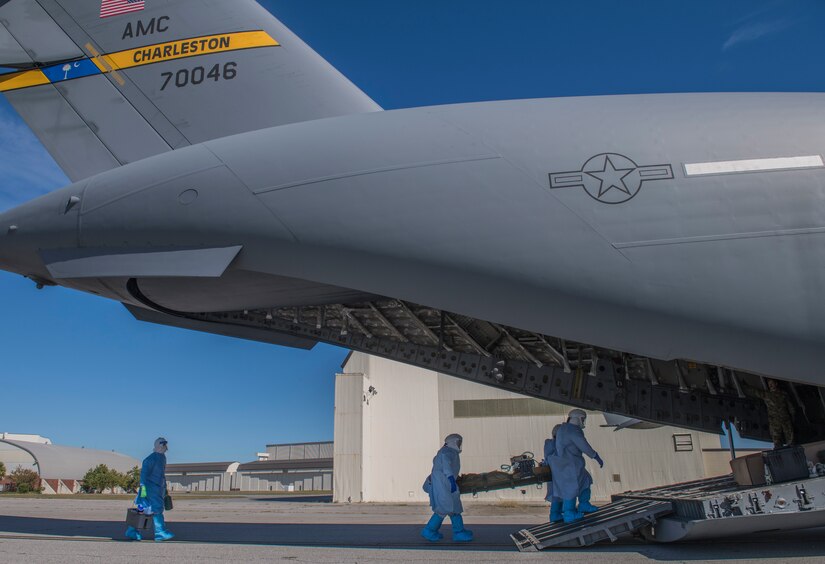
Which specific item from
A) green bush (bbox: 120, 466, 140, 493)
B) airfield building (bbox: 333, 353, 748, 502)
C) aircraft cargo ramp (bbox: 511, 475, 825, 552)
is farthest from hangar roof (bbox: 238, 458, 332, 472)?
aircraft cargo ramp (bbox: 511, 475, 825, 552)

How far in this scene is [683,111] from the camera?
5.59 meters

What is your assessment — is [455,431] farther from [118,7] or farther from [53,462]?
[53,462]

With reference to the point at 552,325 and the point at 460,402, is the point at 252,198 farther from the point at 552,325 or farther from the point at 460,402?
the point at 460,402

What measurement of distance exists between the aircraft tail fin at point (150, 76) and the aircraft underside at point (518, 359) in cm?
224

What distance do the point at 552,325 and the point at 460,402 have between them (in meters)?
16.4

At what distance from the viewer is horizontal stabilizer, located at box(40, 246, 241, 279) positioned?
5512 millimetres

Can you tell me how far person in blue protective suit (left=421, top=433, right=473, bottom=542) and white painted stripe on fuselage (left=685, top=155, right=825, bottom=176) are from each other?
3982 mm

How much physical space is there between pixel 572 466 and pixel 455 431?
14329 mm

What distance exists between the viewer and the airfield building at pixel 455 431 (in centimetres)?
2005

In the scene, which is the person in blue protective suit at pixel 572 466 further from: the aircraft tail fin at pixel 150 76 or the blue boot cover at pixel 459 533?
the aircraft tail fin at pixel 150 76

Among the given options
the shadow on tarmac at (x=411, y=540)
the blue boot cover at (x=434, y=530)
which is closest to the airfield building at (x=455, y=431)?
the shadow on tarmac at (x=411, y=540)

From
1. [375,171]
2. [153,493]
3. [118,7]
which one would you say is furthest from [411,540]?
[118,7]

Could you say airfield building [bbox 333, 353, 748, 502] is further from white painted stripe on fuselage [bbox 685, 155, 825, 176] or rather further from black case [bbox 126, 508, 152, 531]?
white painted stripe on fuselage [bbox 685, 155, 825, 176]

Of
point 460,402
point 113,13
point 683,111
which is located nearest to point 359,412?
point 460,402
